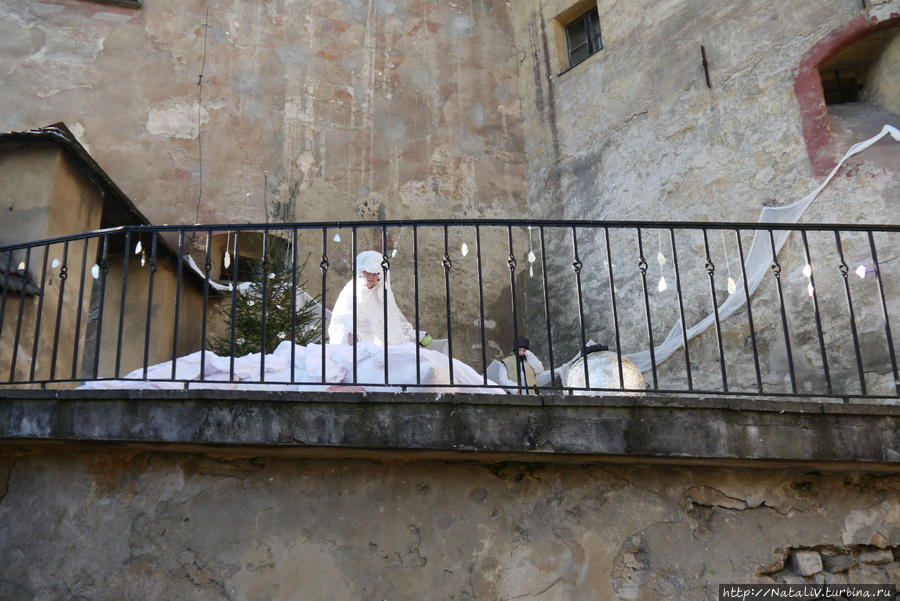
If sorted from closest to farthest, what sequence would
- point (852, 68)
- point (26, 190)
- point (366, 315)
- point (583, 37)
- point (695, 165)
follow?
1. point (366, 315)
2. point (26, 190)
3. point (852, 68)
4. point (695, 165)
5. point (583, 37)

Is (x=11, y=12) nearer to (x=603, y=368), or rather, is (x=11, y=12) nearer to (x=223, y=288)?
(x=223, y=288)

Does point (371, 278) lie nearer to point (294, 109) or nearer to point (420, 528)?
point (420, 528)

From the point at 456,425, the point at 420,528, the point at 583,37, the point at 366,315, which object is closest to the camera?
the point at 456,425

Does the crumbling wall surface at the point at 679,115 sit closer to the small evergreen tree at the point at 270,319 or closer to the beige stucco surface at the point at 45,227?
the small evergreen tree at the point at 270,319

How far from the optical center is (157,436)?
459cm

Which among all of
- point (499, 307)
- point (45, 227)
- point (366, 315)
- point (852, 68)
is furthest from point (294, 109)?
point (852, 68)

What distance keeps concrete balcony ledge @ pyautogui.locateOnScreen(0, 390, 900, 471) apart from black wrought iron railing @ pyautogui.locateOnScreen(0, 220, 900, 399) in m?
0.81

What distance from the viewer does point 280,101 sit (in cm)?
1245

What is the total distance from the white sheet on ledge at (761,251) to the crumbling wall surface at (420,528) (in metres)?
4.69

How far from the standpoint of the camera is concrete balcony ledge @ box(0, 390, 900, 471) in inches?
181

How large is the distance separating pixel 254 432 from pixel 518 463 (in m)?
1.51

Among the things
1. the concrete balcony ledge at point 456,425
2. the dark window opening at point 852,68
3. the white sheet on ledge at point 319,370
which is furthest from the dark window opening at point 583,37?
the concrete balcony ledge at point 456,425

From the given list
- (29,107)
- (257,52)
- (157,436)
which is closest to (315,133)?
(257,52)

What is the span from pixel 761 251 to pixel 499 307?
4.08 m
